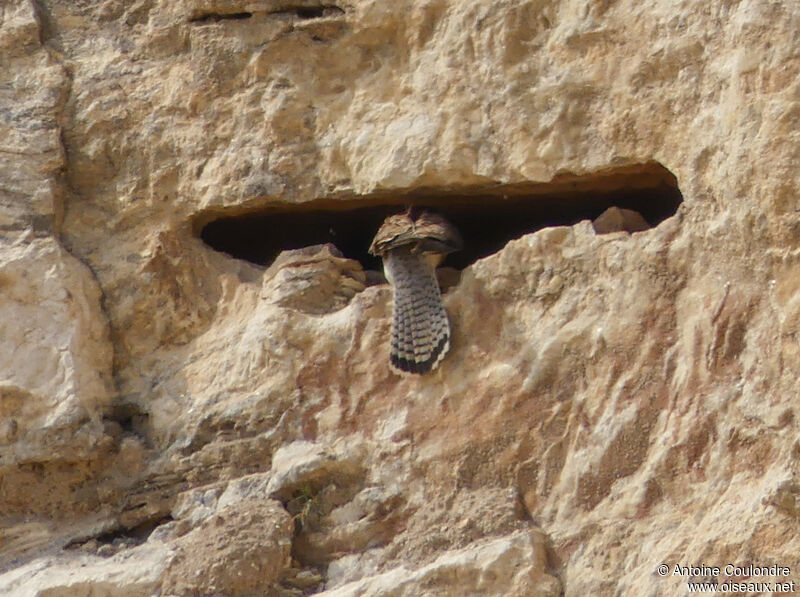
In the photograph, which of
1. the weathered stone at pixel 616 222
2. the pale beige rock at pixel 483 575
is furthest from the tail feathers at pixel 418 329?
the pale beige rock at pixel 483 575

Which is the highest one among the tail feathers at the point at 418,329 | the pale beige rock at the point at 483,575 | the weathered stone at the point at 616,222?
the weathered stone at the point at 616,222

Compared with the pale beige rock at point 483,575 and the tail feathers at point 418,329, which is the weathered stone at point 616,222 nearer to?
the tail feathers at point 418,329

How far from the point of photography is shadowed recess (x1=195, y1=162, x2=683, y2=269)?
6102 millimetres

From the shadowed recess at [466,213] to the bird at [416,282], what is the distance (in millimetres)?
178

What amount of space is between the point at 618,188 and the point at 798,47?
1.21m

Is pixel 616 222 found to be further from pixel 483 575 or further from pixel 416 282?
pixel 483 575

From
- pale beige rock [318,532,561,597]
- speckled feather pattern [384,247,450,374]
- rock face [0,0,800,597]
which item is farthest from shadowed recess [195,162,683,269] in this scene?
pale beige rock [318,532,561,597]

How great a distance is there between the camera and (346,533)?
559 cm

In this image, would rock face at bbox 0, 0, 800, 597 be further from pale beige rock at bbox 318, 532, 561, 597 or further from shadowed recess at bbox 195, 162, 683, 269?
shadowed recess at bbox 195, 162, 683, 269

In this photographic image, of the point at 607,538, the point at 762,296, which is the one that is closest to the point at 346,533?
the point at 607,538

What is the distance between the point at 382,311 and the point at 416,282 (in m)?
0.22

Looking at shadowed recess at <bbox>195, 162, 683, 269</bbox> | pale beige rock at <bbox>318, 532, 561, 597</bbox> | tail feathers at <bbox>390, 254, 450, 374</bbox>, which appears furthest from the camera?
shadowed recess at <bbox>195, 162, 683, 269</bbox>

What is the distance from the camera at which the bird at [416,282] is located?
5.75 m

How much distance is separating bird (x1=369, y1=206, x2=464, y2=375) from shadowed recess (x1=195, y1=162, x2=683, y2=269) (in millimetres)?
178
